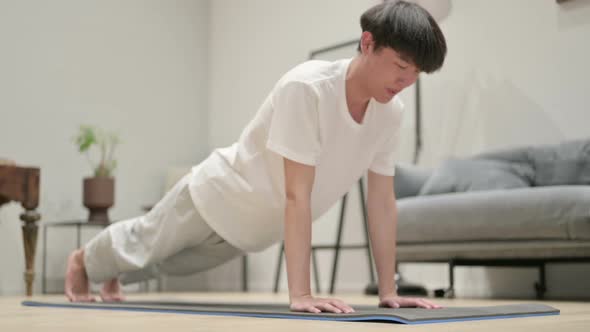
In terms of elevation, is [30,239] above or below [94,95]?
below

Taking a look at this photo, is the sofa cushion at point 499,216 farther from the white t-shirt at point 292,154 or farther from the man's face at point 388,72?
the man's face at point 388,72

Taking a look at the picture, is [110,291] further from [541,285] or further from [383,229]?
[541,285]

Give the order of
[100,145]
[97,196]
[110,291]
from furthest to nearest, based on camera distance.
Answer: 1. [100,145]
2. [97,196]
3. [110,291]

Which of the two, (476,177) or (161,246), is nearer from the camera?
(161,246)

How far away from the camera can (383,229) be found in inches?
77.0

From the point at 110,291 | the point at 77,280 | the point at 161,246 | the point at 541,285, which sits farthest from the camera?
the point at 541,285

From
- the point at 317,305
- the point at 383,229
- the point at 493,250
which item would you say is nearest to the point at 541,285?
the point at 493,250

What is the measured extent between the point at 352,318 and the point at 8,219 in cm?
365

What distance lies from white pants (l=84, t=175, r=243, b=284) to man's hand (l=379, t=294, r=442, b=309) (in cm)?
60

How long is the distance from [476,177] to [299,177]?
6.11ft

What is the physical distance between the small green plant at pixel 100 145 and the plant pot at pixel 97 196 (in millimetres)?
92

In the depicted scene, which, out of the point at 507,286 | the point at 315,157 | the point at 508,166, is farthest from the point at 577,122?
the point at 315,157

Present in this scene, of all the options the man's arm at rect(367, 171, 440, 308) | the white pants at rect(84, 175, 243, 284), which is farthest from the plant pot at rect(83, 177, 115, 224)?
the man's arm at rect(367, 171, 440, 308)

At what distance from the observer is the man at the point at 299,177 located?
165 cm
